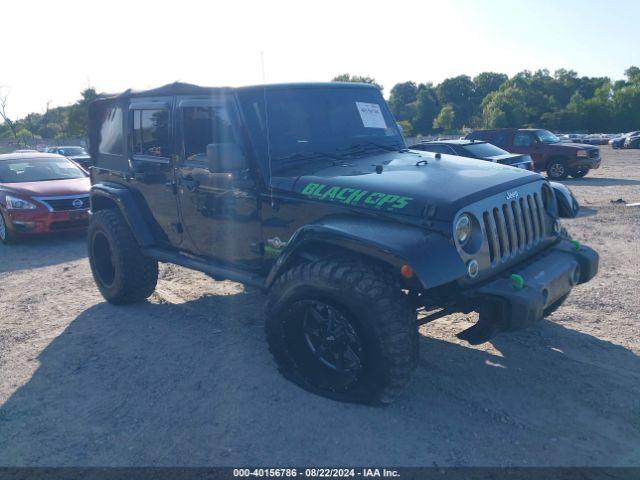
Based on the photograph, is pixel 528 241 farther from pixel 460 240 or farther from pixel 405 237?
pixel 405 237

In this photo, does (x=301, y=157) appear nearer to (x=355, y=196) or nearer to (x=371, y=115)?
(x=355, y=196)

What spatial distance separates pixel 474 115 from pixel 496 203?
7834cm

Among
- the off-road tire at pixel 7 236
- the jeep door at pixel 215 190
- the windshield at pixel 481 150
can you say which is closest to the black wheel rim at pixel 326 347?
the jeep door at pixel 215 190

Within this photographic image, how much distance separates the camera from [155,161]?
16.0 feet

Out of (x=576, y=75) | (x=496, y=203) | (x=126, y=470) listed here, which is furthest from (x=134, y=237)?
(x=576, y=75)

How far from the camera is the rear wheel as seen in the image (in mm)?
15359

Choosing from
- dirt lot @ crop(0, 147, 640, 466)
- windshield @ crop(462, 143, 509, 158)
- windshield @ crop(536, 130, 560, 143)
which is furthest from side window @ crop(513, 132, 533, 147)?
dirt lot @ crop(0, 147, 640, 466)

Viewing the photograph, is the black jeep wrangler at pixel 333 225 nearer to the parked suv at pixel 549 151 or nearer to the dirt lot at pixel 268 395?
the dirt lot at pixel 268 395

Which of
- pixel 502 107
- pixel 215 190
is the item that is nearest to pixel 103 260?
pixel 215 190

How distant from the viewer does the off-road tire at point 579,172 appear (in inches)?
607

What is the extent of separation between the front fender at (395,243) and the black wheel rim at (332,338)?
1.41 ft

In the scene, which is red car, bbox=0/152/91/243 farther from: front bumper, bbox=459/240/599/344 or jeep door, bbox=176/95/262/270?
front bumper, bbox=459/240/599/344

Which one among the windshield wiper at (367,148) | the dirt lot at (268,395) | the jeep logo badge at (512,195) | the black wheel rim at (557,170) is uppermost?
the windshield wiper at (367,148)

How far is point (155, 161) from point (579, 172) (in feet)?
46.4
